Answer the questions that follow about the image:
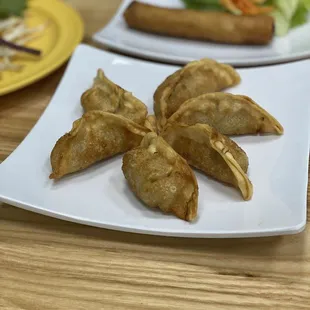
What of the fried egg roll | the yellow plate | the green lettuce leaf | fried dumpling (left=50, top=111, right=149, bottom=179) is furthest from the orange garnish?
fried dumpling (left=50, top=111, right=149, bottom=179)

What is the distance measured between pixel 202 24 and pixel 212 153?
37.8 inches

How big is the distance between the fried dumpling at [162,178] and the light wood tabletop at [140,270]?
89mm

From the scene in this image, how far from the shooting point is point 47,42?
7.34ft

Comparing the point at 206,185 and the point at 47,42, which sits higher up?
the point at 206,185

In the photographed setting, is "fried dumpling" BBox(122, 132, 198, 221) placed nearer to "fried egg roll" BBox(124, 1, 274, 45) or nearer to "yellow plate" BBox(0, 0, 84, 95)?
"yellow plate" BBox(0, 0, 84, 95)

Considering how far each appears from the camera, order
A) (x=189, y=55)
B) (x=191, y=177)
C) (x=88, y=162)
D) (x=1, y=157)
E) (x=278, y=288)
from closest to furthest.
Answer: (x=278, y=288)
(x=191, y=177)
(x=88, y=162)
(x=1, y=157)
(x=189, y=55)

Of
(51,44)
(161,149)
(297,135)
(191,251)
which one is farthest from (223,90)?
(51,44)

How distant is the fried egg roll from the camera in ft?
6.81

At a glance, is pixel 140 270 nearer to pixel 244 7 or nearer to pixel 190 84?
pixel 190 84

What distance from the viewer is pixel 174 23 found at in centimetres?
217

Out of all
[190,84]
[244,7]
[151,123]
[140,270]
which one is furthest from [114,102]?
[244,7]

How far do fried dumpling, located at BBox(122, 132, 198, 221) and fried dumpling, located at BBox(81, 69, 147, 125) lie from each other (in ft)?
0.71

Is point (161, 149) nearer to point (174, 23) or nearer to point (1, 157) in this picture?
point (1, 157)

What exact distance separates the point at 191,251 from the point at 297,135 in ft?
1.58
